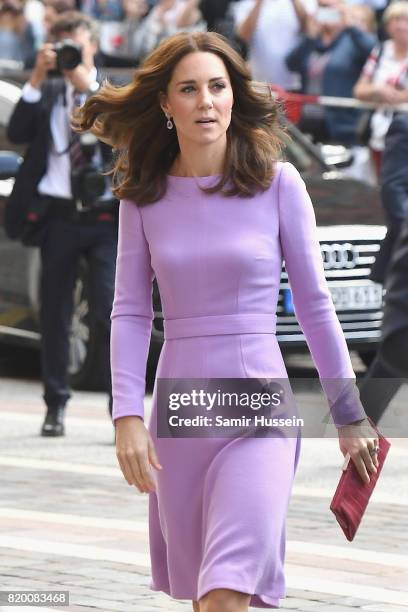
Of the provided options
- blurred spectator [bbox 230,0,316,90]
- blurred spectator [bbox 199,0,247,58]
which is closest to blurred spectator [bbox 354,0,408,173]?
blurred spectator [bbox 230,0,316,90]

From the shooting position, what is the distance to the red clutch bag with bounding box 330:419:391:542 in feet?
13.3

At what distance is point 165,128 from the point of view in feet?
14.7

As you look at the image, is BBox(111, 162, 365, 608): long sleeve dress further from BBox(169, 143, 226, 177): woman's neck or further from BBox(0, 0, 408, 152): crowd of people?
BBox(0, 0, 408, 152): crowd of people

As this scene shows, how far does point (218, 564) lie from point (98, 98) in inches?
50.2

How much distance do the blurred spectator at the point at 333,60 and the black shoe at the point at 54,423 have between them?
6.05 m

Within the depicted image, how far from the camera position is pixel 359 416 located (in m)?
4.14

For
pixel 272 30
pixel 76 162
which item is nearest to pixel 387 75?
pixel 272 30

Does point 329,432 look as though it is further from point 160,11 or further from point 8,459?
point 160,11

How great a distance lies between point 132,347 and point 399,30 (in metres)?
10.6

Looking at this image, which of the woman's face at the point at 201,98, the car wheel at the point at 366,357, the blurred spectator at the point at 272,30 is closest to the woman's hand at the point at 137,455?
the woman's face at the point at 201,98

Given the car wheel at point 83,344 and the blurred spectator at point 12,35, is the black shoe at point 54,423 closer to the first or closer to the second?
the car wheel at point 83,344

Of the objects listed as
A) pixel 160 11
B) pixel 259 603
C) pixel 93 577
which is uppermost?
pixel 259 603

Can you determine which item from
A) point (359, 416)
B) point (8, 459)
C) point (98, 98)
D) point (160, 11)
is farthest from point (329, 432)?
point (160, 11)

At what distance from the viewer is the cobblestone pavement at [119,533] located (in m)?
6.04
